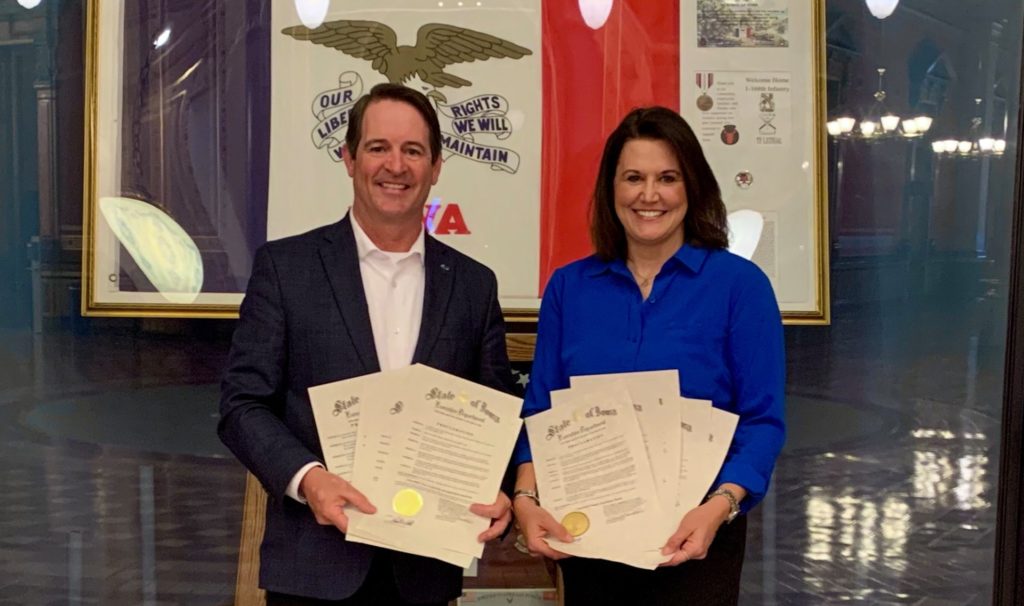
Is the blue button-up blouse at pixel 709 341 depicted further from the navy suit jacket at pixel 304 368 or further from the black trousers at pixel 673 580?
the navy suit jacket at pixel 304 368

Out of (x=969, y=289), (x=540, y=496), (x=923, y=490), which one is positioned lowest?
(x=923, y=490)

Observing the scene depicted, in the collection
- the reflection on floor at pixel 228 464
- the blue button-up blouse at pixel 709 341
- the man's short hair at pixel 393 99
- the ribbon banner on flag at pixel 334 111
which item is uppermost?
the ribbon banner on flag at pixel 334 111

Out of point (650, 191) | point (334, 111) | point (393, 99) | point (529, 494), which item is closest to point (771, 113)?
point (650, 191)

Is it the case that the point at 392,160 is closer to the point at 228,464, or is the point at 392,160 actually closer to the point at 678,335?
the point at 678,335

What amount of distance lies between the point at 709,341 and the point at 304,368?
0.80m

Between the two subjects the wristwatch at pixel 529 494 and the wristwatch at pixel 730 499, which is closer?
the wristwatch at pixel 730 499

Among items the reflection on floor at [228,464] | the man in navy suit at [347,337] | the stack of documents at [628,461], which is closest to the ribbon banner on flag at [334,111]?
the reflection on floor at [228,464]

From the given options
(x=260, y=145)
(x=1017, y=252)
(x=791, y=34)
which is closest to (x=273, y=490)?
(x=260, y=145)

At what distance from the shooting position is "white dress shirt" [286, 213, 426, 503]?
73.4 inches

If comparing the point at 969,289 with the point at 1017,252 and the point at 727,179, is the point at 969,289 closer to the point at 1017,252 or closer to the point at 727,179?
the point at 1017,252

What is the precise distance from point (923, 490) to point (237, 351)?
2675 millimetres

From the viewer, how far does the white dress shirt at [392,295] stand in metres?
1.86

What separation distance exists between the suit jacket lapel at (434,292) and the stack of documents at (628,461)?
0.96 feet

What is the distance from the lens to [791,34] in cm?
293
